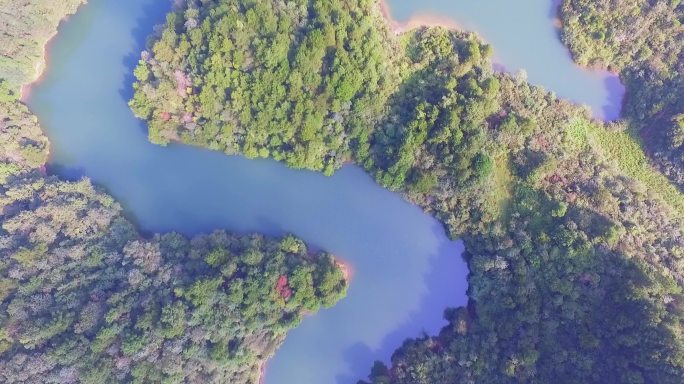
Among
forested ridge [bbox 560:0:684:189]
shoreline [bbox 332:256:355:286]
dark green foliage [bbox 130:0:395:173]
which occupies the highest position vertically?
forested ridge [bbox 560:0:684:189]

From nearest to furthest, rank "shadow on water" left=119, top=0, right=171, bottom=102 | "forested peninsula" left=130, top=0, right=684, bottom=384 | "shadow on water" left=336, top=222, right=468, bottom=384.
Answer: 1. "forested peninsula" left=130, top=0, right=684, bottom=384
2. "shadow on water" left=336, top=222, right=468, bottom=384
3. "shadow on water" left=119, top=0, right=171, bottom=102

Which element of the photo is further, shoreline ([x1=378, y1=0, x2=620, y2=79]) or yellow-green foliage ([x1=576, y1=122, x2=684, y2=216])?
shoreline ([x1=378, y1=0, x2=620, y2=79])

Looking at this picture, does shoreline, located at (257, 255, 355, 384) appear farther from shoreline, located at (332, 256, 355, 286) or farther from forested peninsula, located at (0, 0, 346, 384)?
forested peninsula, located at (0, 0, 346, 384)

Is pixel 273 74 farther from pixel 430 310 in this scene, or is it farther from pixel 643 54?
pixel 643 54

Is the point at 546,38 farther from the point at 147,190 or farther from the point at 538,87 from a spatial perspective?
the point at 147,190

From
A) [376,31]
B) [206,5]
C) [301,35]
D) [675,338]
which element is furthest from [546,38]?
[206,5]

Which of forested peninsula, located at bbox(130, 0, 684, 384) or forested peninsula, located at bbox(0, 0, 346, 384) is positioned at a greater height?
forested peninsula, located at bbox(130, 0, 684, 384)

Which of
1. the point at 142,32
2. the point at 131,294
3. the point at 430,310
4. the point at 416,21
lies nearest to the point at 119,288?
the point at 131,294

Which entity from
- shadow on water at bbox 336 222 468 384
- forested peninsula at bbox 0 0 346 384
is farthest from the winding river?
forested peninsula at bbox 0 0 346 384

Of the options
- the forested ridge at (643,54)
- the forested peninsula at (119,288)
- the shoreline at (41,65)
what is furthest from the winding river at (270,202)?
the forested ridge at (643,54)
